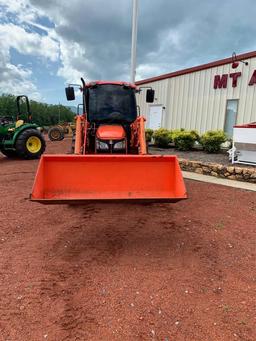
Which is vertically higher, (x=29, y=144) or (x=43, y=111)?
(x=43, y=111)

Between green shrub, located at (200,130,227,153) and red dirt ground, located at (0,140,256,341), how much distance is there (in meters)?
5.38

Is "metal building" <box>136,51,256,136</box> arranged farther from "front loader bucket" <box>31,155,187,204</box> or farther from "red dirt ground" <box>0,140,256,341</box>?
"front loader bucket" <box>31,155,187,204</box>

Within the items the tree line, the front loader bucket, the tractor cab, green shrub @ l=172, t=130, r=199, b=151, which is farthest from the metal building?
the tree line

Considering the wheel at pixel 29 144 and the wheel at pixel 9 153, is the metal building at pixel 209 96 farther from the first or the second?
the wheel at pixel 9 153

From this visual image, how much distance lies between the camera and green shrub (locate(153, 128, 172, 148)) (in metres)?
12.5

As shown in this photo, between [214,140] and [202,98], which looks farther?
[202,98]

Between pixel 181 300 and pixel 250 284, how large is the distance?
803 mm

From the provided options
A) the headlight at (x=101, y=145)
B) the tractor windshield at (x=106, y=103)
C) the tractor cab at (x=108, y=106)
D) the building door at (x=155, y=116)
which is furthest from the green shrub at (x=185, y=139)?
the headlight at (x=101, y=145)

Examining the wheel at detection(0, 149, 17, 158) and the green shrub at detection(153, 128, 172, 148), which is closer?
the wheel at detection(0, 149, 17, 158)

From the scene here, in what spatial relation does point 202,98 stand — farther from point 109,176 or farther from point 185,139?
point 109,176

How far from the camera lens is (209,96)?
1264cm

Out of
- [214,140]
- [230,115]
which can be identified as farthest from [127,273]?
[230,115]

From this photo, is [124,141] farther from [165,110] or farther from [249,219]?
[165,110]

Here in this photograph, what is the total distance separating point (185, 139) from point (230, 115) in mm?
2179
